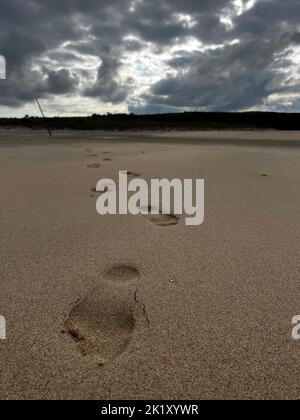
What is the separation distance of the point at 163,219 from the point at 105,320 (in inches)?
47.3

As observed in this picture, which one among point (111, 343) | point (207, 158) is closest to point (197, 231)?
point (111, 343)

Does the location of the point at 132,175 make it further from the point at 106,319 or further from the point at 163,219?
the point at 106,319

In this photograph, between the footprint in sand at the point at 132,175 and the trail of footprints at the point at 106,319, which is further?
the footprint in sand at the point at 132,175

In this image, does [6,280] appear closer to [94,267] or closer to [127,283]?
[94,267]

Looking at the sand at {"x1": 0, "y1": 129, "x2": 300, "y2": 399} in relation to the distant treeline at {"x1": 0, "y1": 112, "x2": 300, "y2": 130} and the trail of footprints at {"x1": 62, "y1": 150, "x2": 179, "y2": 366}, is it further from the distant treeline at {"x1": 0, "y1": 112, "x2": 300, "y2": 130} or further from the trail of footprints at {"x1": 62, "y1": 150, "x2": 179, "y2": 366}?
the distant treeline at {"x1": 0, "y1": 112, "x2": 300, "y2": 130}

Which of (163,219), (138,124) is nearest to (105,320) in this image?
(163,219)

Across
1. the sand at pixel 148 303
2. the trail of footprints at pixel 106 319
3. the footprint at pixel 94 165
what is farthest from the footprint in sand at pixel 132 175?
the trail of footprints at pixel 106 319

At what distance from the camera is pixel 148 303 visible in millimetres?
1333

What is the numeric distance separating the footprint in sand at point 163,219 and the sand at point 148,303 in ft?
0.10

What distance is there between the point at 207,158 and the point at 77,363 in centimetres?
461

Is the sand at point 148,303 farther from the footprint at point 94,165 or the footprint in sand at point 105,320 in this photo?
the footprint at point 94,165

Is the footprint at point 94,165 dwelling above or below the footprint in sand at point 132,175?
above

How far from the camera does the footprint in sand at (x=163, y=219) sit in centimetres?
227

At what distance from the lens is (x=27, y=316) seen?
125cm
